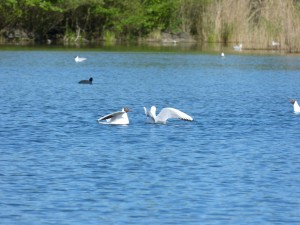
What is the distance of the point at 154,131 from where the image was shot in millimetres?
17266

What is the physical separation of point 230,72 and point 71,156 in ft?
72.7

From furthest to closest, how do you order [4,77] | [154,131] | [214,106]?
1. [4,77]
2. [214,106]
3. [154,131]

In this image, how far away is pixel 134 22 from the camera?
210 ft

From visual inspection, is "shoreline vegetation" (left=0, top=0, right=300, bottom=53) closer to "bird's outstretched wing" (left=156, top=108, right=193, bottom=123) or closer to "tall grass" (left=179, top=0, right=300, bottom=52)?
"tall grass" (left=179, top=0, right=300, bottom=52)

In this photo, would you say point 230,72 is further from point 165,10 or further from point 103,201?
point 165,10

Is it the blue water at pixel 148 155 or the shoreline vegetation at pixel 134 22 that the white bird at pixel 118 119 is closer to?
the blue water at pixel 148 155

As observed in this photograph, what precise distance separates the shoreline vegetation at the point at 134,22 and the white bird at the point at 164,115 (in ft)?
97.5

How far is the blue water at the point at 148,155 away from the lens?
10391 mm

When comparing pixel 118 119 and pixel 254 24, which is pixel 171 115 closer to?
pixel 118 119

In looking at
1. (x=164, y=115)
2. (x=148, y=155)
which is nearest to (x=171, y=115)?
(x=164, y=115)

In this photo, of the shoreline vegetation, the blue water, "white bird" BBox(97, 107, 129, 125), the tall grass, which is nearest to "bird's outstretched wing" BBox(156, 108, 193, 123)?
the blue water

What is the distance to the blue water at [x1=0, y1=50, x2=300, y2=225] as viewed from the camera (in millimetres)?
10391

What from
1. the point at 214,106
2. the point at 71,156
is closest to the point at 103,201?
the point at 71,156

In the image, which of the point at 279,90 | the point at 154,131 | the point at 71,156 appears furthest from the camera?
the point at 279,90
